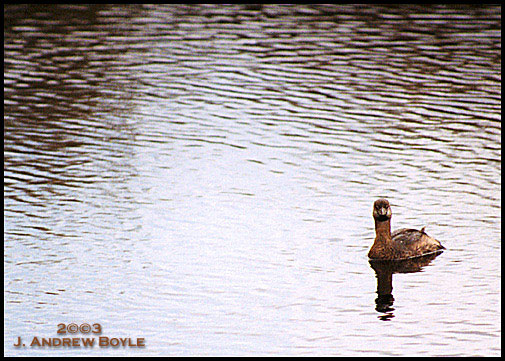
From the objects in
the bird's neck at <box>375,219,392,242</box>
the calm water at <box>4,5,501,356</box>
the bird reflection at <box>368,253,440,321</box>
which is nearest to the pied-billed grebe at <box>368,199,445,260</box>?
the bird's neck at <box>375,219,392,242</box>

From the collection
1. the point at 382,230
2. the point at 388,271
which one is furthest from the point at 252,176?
the point at 388,271

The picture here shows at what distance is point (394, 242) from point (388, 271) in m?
0.69

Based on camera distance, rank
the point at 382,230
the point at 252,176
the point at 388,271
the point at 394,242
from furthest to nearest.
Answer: the point at 252,176 → the point at 394,242 → the point at 382,230 → the point at 388,271

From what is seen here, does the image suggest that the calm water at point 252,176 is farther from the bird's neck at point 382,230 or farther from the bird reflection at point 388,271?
the bird's neck at point 382,230

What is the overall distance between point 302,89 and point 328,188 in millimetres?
8190

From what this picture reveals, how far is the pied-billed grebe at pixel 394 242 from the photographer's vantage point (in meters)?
17.3

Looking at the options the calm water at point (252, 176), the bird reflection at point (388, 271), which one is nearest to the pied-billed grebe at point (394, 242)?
the bird reflection at point (388, 271)

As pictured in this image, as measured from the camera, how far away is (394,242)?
1748cm

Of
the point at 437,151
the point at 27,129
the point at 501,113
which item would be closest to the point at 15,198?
the point at 27,129

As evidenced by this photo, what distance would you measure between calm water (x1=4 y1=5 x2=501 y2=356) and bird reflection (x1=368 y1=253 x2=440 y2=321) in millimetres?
69

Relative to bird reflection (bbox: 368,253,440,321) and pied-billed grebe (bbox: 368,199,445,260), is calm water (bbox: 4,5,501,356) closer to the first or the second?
bird reflection (bbox: 368,253,440,321)

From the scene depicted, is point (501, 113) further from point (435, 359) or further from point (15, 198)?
point (435, 359)

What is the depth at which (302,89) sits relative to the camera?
29016 mm

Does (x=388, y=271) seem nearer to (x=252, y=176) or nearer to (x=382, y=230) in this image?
(x=382, y=230)
